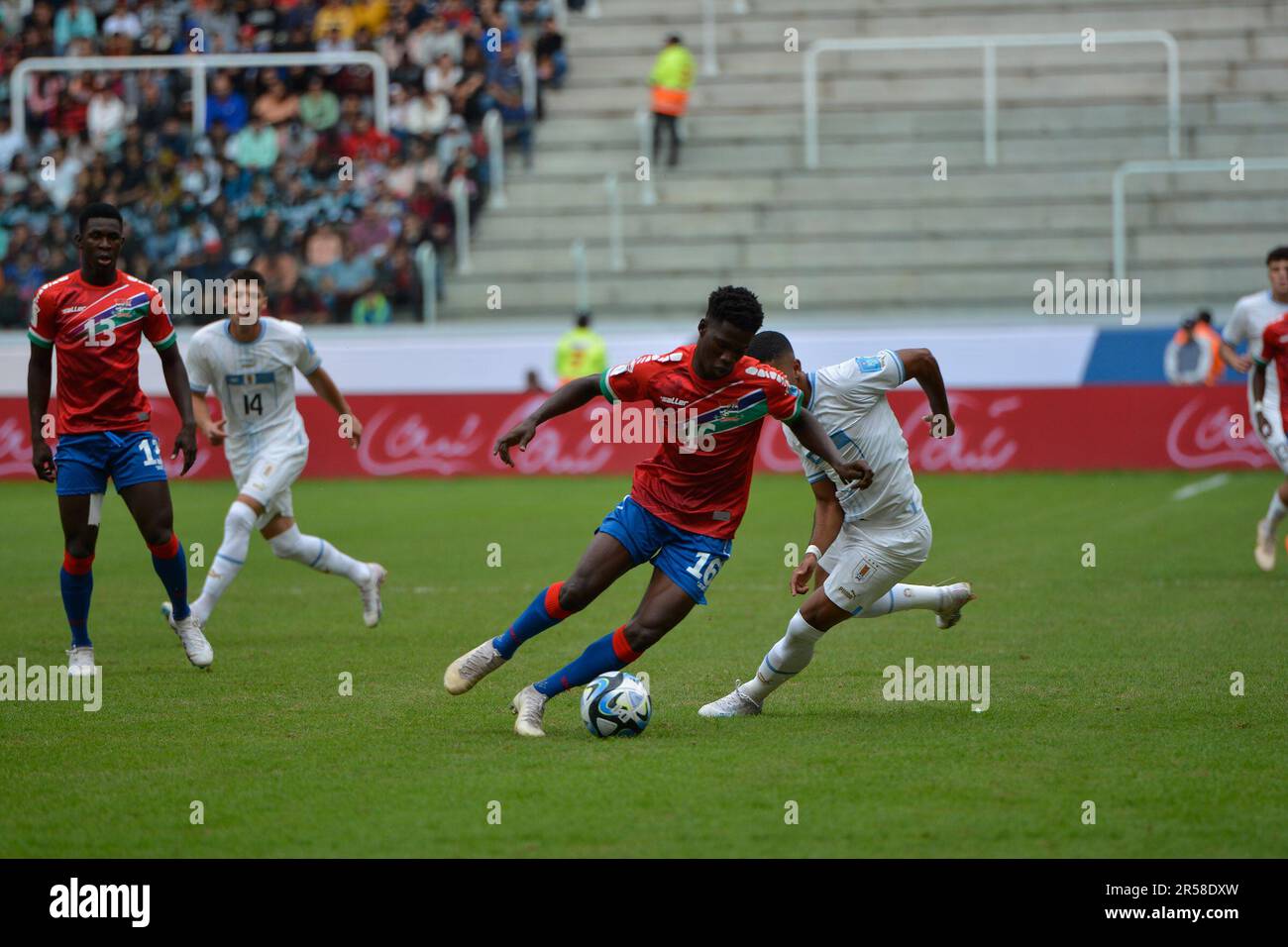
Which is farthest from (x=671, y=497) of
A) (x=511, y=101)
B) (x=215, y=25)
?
(x=215, y=25)

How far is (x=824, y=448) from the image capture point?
7605mm

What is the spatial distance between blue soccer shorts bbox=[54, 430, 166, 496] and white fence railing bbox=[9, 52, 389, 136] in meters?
18.7

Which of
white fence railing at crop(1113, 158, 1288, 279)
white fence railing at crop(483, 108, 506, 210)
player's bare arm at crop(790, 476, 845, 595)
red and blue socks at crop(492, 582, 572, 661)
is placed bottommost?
red and blue socks at crop(492, 582, 572, 661)

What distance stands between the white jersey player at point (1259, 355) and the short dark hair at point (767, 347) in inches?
238

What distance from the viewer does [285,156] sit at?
1093 inches

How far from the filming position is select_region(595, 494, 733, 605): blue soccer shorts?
7.78 meters

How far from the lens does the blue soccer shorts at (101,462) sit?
9.44 metres

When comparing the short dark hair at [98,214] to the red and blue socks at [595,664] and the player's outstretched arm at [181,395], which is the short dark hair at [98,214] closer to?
the player's outstretched arm at [181,395]

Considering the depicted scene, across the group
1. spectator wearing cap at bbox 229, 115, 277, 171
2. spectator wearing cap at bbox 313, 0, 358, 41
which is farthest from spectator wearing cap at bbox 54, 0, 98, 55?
spectator wearing cap at bbox 229, 115, 277, 171

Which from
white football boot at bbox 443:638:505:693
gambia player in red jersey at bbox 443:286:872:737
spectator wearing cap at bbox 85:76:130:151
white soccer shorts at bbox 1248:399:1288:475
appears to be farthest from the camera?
spectator wearing cap at bbox 85:76:130:151

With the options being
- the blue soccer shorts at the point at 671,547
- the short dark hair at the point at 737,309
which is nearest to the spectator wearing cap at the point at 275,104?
the blue soccer shorts at the point at 671,547

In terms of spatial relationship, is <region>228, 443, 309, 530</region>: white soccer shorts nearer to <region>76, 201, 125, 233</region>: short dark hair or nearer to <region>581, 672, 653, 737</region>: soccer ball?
<region>76, 201, 125, 233</region>: short dark hair

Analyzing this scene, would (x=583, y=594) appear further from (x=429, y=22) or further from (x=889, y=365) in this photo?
(x=429, y=22)
